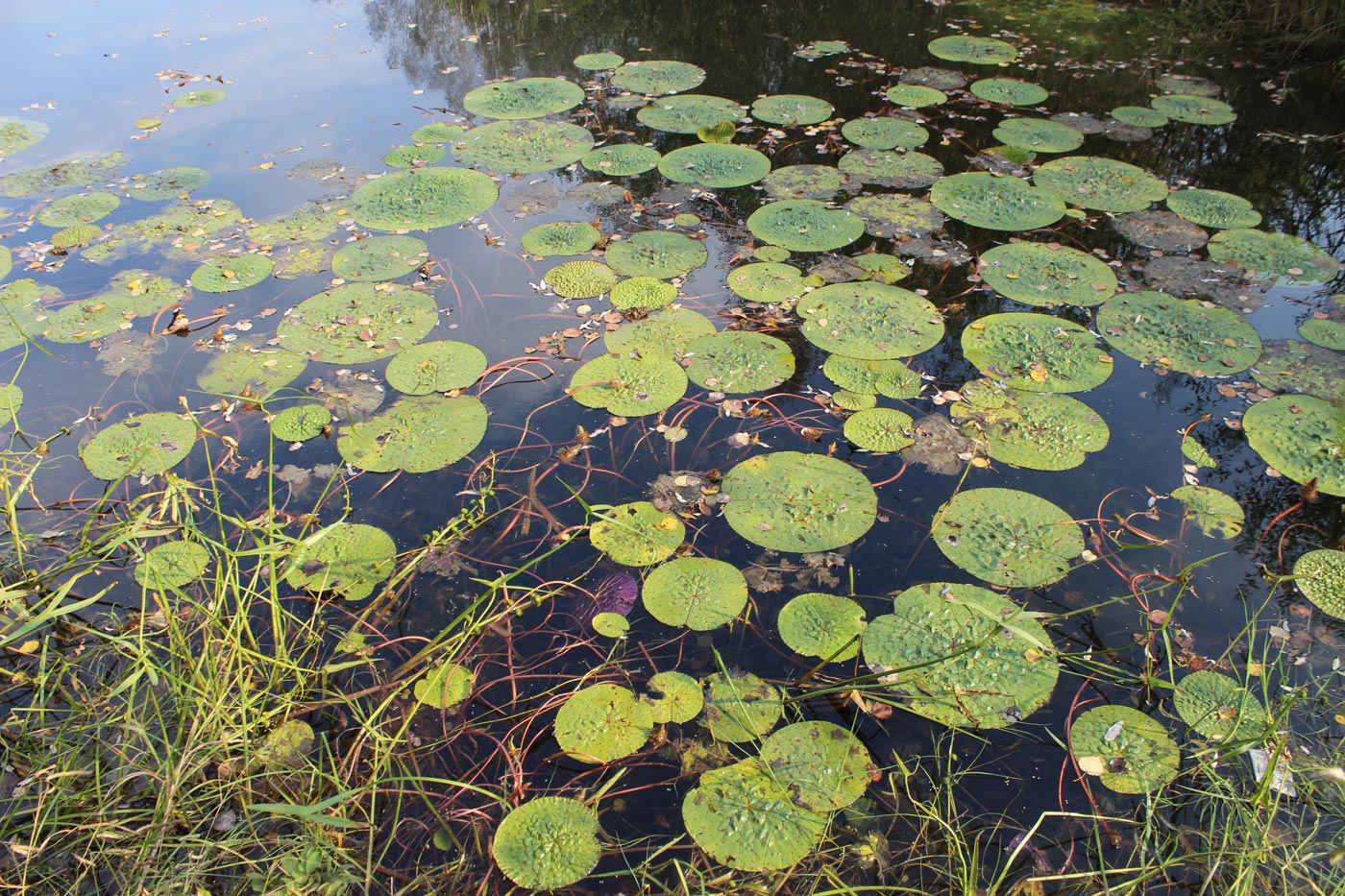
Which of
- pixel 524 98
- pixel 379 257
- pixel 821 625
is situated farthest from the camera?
pixel 524 98

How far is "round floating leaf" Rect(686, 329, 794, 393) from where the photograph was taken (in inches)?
131

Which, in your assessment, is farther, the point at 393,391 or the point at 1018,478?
the point at 393,391

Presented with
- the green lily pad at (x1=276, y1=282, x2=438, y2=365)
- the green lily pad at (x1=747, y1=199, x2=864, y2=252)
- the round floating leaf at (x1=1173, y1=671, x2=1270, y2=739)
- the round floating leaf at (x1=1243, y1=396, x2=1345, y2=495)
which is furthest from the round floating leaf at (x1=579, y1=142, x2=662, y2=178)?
the round floating leaf at (x1=1173, y1=671, x2=1270, y2=739)

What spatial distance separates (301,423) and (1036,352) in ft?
10.3

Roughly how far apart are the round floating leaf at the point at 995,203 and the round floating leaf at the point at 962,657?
2.58m

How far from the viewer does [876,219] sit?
433 centimetres

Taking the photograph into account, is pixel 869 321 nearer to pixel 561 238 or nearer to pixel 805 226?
pixel 805 226

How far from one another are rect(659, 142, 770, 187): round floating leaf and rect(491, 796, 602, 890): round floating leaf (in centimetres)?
370

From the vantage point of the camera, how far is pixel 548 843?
1.96 metres

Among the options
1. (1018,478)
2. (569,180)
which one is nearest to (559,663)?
(1018,478)

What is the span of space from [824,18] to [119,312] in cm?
587

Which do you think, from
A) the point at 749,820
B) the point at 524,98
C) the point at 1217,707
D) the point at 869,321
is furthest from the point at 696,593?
the point at 524,98

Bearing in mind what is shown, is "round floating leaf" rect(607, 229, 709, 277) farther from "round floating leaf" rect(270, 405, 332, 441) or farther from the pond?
"round floating leaf" rect(270, 405, 332, 441)

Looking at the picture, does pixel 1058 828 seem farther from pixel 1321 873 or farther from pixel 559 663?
pixel 559 663
